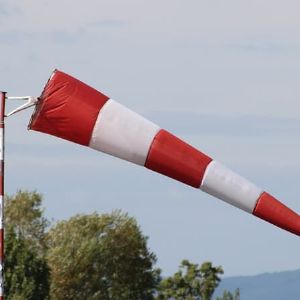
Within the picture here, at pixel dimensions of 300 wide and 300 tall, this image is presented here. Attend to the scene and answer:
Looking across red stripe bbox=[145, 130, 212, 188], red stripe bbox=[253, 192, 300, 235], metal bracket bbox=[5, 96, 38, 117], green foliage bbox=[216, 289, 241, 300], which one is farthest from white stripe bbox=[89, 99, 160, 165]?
green foliage bbox=[216, 289, 241, 300]

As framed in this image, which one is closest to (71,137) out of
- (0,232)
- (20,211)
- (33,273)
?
(0,232)

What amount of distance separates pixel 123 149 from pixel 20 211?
237ft

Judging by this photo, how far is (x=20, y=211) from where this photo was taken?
3514 inches

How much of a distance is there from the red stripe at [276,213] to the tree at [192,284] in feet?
266

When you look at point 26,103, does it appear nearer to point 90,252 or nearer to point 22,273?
point 22,273

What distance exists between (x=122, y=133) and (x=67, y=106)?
800 millimetres

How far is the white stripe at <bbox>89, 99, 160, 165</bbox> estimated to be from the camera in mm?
17500

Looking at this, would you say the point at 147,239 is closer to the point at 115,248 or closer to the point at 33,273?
the point at 115,248

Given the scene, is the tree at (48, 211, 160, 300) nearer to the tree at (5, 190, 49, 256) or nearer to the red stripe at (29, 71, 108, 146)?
the tree at (5, 190, 49, 256)

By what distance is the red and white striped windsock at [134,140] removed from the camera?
17.4 metres

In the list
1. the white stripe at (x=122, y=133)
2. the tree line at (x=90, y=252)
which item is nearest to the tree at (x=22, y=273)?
the tree line at (x=90, y=252)

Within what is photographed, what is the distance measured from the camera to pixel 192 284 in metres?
100

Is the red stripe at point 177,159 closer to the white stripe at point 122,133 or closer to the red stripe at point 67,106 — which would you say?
the white stripe at point 122,133

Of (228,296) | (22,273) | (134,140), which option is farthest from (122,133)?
(228,296)
